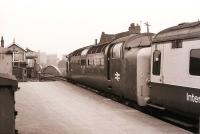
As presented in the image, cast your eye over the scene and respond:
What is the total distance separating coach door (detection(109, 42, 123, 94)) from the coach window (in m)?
6.55

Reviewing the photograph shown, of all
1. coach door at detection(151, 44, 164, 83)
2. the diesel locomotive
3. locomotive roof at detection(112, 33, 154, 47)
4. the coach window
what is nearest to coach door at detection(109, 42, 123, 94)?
the diesel locomotive

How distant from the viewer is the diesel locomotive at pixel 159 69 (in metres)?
10.7

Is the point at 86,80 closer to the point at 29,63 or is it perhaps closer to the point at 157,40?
the point at 157,40

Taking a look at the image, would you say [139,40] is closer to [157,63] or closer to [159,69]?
[157,63]

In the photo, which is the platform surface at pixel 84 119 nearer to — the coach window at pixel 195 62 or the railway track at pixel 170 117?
the railway track at pixel 170 117

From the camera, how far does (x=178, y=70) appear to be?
11445 millimetres

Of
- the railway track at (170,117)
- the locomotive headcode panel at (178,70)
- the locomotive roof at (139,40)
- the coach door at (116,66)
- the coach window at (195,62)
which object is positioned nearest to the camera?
the coach window at (195,62)

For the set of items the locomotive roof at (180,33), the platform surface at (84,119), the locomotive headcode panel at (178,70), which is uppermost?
the locomotive roof at (180,33)

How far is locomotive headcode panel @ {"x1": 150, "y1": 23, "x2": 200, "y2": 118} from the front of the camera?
10570 mm

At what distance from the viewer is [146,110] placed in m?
15.1

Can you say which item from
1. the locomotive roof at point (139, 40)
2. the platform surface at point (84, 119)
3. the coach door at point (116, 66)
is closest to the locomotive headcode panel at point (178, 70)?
the platform surface at point (84, 119)

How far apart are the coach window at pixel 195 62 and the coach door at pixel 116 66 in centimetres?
655

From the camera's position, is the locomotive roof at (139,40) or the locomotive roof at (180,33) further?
the locomotive roof at (139,40)

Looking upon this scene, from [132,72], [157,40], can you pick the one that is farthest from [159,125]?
[132,72]
